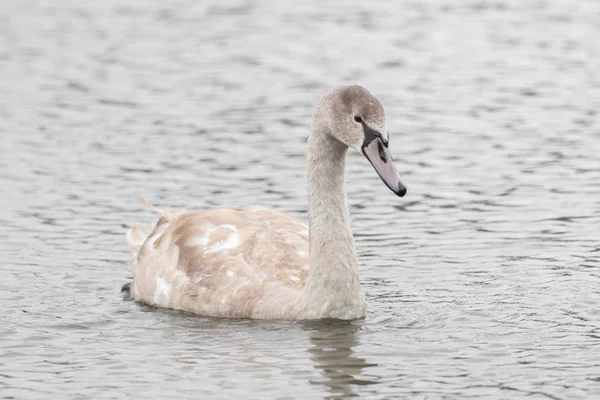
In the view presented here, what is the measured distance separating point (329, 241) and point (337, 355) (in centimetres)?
106

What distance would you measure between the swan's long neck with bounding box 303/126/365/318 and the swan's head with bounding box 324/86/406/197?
0.96ft

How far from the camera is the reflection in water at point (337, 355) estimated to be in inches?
391

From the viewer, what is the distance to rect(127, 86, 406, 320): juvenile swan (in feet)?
35.8

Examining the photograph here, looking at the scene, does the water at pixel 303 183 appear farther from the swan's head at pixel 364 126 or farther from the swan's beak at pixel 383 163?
the swan's head at pixel 364 126

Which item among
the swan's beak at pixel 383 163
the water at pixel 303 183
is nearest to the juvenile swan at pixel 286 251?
the swan's beak at pixel 383 163

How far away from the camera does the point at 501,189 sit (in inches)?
621

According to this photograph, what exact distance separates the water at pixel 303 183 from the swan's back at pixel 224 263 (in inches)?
10.3

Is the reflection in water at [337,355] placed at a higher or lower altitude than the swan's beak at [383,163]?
lower

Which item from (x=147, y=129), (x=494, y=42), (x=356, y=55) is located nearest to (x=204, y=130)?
(x=147, y=129)

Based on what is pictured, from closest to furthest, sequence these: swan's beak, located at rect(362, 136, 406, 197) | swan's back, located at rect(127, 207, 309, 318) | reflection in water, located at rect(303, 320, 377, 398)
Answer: reflection in water, located at rect(303, 320, 377, 398) → swan's beak, located at rect(362, 136, 406, 197) → swan's back, located at rect(127, 207, 309, 318)

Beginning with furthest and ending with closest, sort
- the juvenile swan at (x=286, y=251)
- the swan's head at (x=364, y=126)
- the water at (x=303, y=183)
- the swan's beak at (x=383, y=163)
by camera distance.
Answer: the juvenile swan at (x=286, y=251)
the swan's head at (x=364, y=126)
the swan's beak at (x=383, y=163)
the water at (x=303, y=183)

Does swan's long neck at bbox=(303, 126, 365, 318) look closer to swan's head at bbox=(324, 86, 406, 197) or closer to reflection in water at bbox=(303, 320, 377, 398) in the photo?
reflection in water at bbox=(303, 320, 377, 398)

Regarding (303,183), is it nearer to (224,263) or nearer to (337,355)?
(224,263)

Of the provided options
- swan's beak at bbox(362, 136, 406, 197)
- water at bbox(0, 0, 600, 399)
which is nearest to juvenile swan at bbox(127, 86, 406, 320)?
swan's beak at bbox(362, 136, 406, 197)
